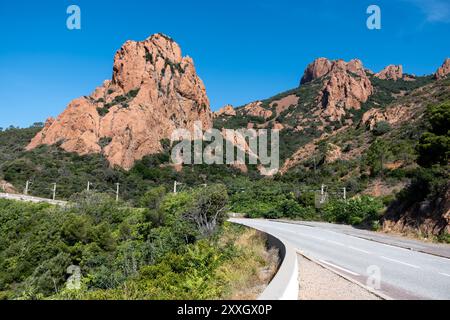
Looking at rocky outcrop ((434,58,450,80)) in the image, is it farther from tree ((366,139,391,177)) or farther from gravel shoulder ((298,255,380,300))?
gravel shoulder ((298,255,380,300))

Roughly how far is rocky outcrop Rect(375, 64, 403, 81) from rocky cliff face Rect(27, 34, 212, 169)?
8434 centimetres

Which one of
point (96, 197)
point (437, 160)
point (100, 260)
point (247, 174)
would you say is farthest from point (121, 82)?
point (437, 160)

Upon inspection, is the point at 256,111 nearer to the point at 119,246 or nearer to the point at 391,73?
the point at 391,73

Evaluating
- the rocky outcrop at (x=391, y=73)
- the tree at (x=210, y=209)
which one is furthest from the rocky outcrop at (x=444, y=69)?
the tree at (x=210, y=209)

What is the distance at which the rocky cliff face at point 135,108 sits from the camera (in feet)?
239

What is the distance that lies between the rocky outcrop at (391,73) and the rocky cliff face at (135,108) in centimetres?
8434

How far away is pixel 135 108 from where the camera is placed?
248ft

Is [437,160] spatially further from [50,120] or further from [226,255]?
[50,120]

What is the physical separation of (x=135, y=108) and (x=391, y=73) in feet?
375

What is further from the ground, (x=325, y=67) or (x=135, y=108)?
(x=325, y=67)

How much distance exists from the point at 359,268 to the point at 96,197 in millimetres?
34005

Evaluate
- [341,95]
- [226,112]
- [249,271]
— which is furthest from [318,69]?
[249,271]

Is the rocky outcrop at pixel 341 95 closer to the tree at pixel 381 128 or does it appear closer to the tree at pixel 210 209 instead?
the tree at pixel 381 128

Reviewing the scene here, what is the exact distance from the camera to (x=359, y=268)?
951 centimetres
